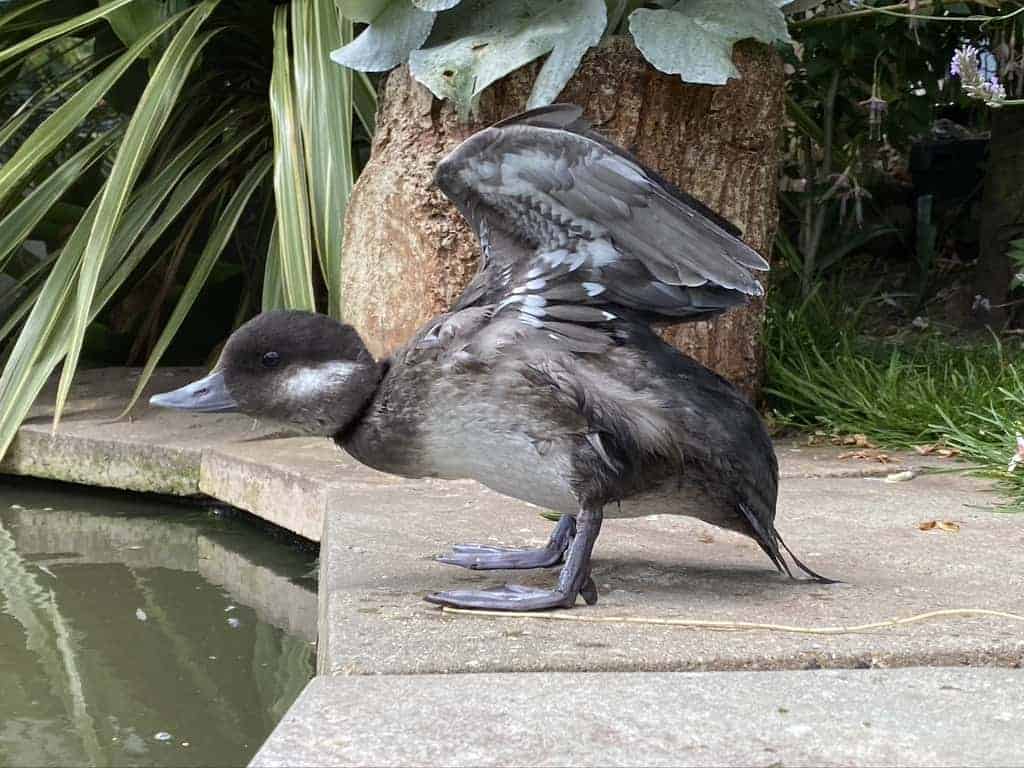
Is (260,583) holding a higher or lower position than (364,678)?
lower

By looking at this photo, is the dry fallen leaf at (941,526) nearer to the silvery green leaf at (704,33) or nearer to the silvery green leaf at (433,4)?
the silvery green leaf at (704,33)

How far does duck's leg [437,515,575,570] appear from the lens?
234 centimetres

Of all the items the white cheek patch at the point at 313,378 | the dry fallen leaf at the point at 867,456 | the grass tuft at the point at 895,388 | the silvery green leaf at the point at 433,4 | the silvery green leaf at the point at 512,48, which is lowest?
the dry fallen leaf at the point at 867,456

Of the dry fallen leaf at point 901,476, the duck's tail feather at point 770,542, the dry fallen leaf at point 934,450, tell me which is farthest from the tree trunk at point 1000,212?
the duck's tail feather at point 770,542

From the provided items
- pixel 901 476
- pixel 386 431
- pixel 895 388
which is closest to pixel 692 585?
pixel 386 431

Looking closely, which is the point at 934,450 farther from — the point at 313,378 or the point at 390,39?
the point at 313,378

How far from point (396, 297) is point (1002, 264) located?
2.94 metres

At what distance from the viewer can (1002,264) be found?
539 centimetres

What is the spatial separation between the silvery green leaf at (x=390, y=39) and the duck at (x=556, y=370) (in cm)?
124

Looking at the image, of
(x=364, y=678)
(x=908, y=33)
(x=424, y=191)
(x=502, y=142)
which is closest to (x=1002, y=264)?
(x=908, y=33)

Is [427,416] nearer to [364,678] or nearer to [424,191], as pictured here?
[364,678]

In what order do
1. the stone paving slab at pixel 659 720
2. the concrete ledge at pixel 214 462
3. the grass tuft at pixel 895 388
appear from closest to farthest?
the stone paving slab at pixel 659 720, the concrete ledge at pixel 214 462, the grass tuft at pixel 895 388

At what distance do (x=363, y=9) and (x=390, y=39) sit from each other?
11 centimetres

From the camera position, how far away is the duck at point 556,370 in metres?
2.04
